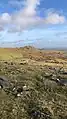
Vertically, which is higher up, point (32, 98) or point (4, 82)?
point (4, 82)

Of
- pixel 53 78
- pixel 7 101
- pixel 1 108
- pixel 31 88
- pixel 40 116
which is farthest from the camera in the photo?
pixel 53 78

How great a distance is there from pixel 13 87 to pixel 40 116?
506cm

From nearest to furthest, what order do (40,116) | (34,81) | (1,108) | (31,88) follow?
(40,116) < (1,108) < (31,88) < (34,81)

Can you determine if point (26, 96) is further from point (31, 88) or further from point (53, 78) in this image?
point (53, 78)

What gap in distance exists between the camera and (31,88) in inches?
664

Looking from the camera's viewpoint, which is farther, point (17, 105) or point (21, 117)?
point (17, 105)

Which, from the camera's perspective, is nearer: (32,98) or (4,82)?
(32,98)

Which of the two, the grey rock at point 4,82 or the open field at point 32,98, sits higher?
the grey rock at point 4,82

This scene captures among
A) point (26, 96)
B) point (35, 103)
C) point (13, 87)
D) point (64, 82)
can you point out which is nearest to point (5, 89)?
point (13, 87)

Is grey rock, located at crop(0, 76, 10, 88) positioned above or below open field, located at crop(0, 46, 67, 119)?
above

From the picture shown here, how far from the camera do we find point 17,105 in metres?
14.5

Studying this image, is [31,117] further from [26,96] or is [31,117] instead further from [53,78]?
[53,78]

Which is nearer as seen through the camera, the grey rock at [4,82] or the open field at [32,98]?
the open field at [32,98]

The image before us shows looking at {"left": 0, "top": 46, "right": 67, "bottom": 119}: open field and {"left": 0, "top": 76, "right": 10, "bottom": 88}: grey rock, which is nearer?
{"left": 0, "top": 46, "right": 67, "bottom": 119}: open field
